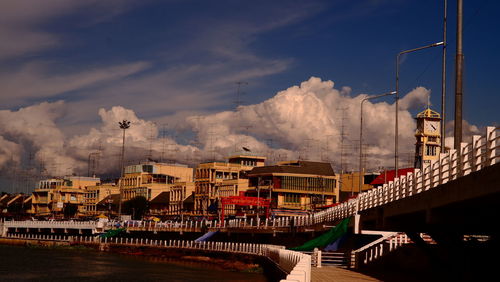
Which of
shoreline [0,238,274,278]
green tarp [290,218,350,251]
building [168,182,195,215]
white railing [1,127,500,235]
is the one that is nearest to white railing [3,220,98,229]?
shoreline [0,238,274,278]

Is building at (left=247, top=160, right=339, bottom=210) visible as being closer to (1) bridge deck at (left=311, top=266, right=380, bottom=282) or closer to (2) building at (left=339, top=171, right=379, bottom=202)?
(2) building at (left=339, top=171, right=379, bottom=202)

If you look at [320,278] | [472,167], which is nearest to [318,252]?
[320,278]

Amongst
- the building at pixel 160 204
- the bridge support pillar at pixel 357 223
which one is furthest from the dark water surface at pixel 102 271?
the building at pixel 160 204

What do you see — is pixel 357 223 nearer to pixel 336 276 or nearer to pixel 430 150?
pixel 336 276

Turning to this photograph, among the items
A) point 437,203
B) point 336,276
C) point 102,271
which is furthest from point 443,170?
point 102,271

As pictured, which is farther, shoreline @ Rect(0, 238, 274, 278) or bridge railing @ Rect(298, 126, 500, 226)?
shoreline @ Rect(0, 238, 274, 278)

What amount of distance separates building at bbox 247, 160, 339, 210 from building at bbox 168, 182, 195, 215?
31006mm

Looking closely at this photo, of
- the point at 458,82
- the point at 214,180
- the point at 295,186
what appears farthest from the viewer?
the point at 214,180

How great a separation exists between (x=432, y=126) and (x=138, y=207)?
70.6m

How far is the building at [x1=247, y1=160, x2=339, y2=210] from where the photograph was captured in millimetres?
138625

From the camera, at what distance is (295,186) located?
140 m

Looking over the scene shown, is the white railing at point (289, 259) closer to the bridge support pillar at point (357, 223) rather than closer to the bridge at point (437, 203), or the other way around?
the bridge at point (437, 203)

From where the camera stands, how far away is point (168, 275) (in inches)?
2648

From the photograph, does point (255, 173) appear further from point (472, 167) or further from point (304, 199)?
point (472, 167)
